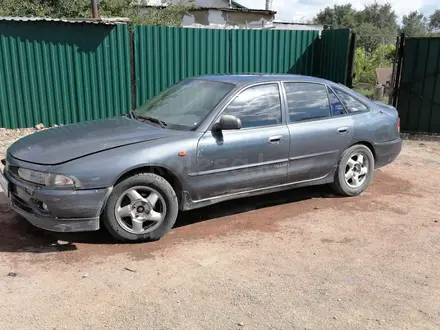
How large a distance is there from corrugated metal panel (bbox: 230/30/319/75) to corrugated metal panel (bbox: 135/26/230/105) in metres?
0.36

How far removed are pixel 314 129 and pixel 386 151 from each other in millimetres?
1363

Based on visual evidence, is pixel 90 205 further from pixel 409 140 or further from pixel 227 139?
pixel 409 140

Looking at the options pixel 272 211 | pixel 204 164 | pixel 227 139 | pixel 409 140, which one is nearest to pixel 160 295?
pixel 204 164

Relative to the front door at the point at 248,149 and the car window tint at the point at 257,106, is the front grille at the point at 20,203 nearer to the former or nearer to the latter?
the front door at the point at 248,149

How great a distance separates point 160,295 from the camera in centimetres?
344

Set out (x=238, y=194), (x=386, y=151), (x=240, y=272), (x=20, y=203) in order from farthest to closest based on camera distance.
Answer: (x=386, y=151)
(x=238, y=194)
(x=20, y=203)
(x=240, y=272)

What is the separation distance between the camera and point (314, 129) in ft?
17.4

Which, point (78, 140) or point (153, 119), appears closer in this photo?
point (78, 140)

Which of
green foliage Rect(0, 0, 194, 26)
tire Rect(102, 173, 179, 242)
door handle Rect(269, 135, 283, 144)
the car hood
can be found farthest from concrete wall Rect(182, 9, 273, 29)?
tire Rect(102, 173, 179, 242)

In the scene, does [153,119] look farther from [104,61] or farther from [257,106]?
[104,61]

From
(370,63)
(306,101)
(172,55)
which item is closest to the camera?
(306,101)

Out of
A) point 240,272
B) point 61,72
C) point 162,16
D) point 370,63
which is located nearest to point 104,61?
point 61,72

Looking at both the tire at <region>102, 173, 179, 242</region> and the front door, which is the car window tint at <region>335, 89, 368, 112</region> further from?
the tire at <region>102, 173, 179, 242</region>

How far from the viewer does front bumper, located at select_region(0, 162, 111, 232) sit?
3891 mm
